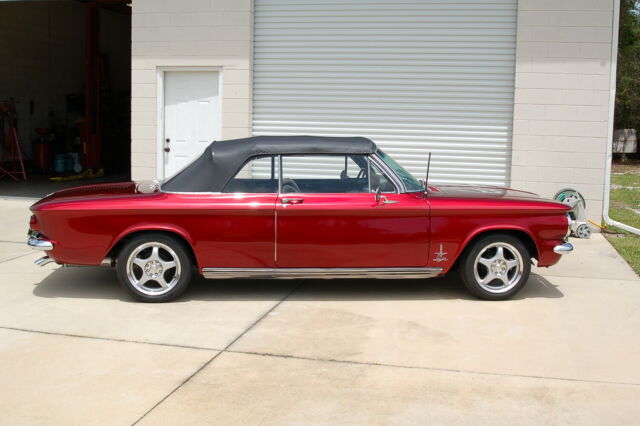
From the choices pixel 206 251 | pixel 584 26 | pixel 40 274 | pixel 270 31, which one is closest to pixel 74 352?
pixel 206 251

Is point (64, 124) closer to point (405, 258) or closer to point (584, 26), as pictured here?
point (584, 26)

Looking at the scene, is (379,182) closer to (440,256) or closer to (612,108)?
(440,256)

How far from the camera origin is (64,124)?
20.3 metres

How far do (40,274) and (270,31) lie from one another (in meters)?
5.42

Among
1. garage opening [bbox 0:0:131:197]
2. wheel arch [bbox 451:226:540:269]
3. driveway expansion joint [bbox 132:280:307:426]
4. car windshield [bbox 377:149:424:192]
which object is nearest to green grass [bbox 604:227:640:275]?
wheel arch [bbox 451:226:540:269]

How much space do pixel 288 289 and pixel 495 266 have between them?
1.94m

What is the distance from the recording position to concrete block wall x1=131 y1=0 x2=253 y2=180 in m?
11.1

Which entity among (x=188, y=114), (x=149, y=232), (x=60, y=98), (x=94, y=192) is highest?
(x=60, y=98)

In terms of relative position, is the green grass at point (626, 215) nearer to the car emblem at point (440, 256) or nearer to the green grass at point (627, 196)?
the green grass at point (627, 196)

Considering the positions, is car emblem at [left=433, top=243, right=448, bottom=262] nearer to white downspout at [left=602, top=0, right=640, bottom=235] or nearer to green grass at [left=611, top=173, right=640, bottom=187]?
white downspout at [left=602, top=0, right=640, bottom=235]

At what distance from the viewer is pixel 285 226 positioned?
6.30m

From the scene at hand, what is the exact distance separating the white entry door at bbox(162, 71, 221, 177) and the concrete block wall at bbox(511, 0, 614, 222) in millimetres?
4539

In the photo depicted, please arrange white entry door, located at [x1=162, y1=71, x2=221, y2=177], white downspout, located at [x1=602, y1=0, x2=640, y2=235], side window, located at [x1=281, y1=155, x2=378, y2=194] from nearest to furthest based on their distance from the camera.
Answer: side window, located at [x1=281, y1=155, x2=378, y2=194] < white downspout, located at [x1=602, y1=0, x2=640, y2=235] < white entry door, located at [x1=162, y1=71, x2=221, y2=177]

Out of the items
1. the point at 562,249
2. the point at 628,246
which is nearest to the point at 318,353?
the point at 562,249
